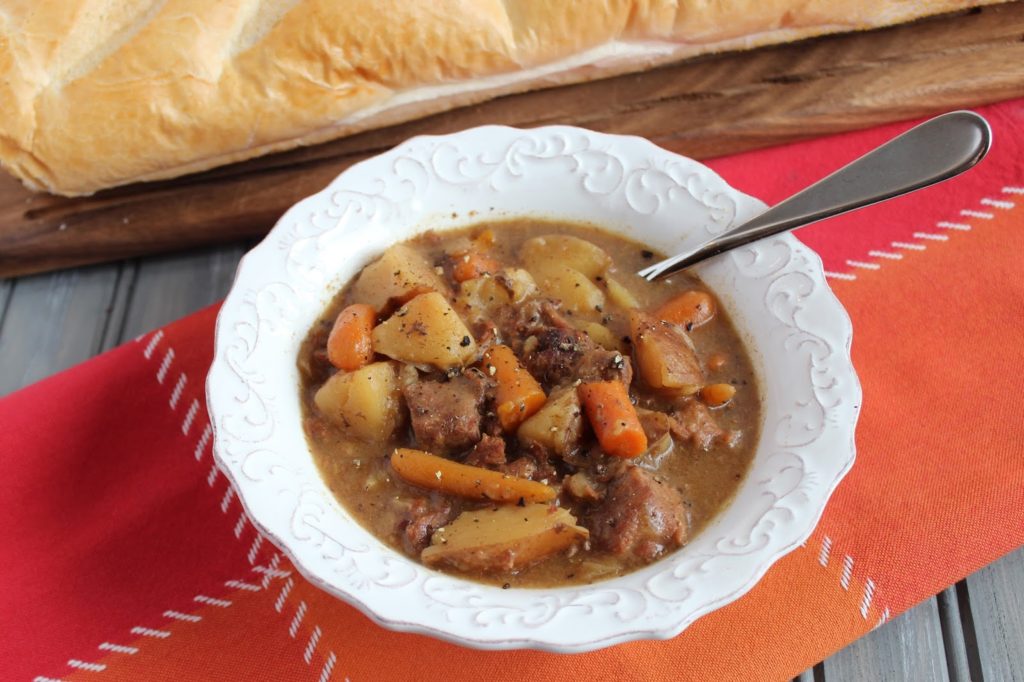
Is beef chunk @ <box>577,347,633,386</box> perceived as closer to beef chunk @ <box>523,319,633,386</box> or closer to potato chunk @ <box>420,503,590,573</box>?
beef chunk @ <box>523,319,633,386</box>

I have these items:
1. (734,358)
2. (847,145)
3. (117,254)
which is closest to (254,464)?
(734,358)

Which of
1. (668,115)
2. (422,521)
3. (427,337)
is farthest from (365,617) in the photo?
(668,115)

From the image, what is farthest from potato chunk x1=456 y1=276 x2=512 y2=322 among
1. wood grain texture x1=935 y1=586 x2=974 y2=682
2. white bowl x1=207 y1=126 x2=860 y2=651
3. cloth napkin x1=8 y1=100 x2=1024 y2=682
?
wood grain texture x1=935 y1=586 x2=974 y2=682

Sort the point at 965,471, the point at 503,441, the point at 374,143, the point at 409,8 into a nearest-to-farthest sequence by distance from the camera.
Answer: the point at 503,441
the point at 965,471
the point at 409,8
the point at 374,143

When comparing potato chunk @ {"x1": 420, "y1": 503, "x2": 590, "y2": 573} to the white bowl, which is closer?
the white bowl

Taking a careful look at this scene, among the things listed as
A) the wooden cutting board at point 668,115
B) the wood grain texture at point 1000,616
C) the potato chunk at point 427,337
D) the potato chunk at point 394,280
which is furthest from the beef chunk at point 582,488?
the wooden cutting board at point 668,115

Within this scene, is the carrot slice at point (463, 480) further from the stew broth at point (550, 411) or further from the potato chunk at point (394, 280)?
the potato chunk at point (394, 280)

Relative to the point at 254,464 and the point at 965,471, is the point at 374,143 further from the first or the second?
the point at 965,471
